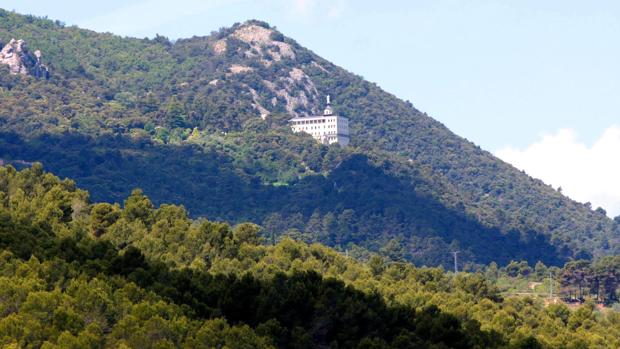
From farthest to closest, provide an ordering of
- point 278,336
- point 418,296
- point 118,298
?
point 418,296 → point 278,336 → point 118,298

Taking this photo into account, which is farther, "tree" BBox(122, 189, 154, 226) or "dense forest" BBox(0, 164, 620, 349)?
"tree" BBox(122, 189, 154, 226)

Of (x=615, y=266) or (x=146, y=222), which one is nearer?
(x=146, y=222)

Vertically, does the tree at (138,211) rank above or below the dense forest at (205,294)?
above

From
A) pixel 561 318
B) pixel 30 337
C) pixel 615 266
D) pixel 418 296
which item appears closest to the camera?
pixel 30 337

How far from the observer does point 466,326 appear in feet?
310

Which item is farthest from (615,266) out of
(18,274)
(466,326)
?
(18,274)

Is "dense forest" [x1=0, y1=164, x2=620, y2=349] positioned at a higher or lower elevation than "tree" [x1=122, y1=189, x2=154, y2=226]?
lower

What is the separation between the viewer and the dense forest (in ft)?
230

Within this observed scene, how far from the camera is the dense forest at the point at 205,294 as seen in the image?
7000cm

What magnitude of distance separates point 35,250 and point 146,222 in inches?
1114

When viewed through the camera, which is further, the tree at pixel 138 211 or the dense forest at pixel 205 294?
the tree at pixel 138 211

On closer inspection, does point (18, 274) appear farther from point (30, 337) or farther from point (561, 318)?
point (561, 318)

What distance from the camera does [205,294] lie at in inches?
3401

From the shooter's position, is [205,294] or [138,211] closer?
[205,294]
